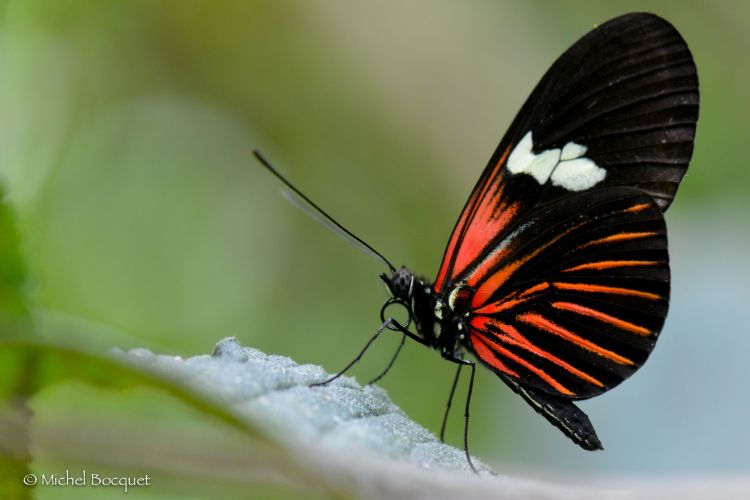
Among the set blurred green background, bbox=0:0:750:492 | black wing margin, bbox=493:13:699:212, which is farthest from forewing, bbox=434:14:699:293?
blurred green background, bbox=0:0:750:492

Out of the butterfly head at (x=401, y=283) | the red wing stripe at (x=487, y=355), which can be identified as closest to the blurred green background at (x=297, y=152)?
the red wing stripe at (x=487, y=355)

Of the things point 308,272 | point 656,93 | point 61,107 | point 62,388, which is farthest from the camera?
point 308,272

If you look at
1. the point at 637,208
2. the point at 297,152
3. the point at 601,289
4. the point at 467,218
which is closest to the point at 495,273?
the point at 467,218

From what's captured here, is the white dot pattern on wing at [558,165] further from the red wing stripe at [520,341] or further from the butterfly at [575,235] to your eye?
the red wing stripe at [520,341]

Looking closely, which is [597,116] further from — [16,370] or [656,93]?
[16,370]

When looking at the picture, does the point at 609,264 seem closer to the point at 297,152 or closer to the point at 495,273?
the point at 495,273

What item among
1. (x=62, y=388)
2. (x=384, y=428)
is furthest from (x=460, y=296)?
(x=62, y=388)

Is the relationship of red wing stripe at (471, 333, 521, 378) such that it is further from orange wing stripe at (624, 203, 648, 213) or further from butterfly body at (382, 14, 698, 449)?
orange wing stripe at (624, 203, 648, 213)
